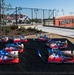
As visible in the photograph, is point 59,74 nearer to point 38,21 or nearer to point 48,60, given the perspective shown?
point 48,60

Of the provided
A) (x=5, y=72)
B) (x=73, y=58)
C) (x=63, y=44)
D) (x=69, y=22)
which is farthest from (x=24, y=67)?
(x=69, y=22)

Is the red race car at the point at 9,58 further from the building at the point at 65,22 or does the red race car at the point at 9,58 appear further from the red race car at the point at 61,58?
the building at the point at 65,22

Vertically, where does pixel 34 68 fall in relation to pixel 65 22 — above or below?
below

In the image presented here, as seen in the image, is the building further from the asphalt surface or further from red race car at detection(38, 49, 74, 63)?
the asphalt surface

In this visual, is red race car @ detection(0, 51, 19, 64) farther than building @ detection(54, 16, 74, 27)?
No

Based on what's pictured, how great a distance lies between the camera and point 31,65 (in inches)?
275

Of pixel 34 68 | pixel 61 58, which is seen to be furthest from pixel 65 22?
pixel 34 68

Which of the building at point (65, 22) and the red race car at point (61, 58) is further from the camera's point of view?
the building at point (65, 22)

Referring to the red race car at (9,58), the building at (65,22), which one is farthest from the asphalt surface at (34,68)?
the building at (65,22)

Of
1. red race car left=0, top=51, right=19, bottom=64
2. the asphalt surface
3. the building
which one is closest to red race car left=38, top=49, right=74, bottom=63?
the asphalt surface

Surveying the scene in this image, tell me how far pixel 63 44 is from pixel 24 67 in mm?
4027

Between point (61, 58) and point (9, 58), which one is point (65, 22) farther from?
point (9, 58)

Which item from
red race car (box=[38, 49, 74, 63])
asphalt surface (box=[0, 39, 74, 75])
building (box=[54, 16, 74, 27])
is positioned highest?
building (box=[54, 16, 74, 27])

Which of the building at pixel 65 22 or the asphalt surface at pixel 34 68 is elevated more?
the building at pixel 65 22
